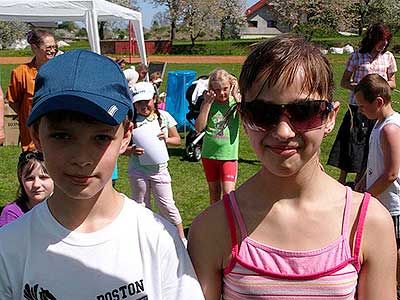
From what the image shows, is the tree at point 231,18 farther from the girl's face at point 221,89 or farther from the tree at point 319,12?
the girl's face at point 221,89

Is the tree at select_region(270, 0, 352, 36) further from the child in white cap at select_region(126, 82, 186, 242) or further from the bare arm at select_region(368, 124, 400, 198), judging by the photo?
the bare arm at select_region(368, 124, 400, 198)

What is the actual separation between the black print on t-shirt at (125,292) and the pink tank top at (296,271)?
9.7 inches

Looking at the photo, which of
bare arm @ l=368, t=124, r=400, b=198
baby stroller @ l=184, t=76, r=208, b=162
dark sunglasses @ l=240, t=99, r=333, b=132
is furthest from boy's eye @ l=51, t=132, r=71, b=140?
baby stroller @ l=184, t=76, r=208, b=162

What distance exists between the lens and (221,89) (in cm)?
567

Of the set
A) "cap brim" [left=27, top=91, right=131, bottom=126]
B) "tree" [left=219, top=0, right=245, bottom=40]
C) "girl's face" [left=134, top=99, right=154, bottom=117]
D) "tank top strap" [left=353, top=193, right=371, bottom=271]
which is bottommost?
"tree" [left=219, top=0, right=245, bottom=40]

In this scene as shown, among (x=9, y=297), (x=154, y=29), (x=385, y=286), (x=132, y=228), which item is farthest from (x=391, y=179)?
(x=154, y=29)

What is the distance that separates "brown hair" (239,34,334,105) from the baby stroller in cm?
729

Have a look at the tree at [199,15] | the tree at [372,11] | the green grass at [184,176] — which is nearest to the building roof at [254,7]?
the tree at [199,15]

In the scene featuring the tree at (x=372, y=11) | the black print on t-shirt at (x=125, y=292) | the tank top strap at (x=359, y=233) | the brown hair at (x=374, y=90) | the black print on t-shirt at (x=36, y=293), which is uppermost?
the tank top strap at (x=359, y=233)

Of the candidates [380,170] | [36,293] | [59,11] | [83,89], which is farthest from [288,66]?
[59,11]

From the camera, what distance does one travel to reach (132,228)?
1604 mm

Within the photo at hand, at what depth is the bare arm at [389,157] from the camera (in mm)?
3621

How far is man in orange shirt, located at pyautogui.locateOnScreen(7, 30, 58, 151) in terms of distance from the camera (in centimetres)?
577

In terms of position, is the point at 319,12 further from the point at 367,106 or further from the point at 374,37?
the point at 367,106
